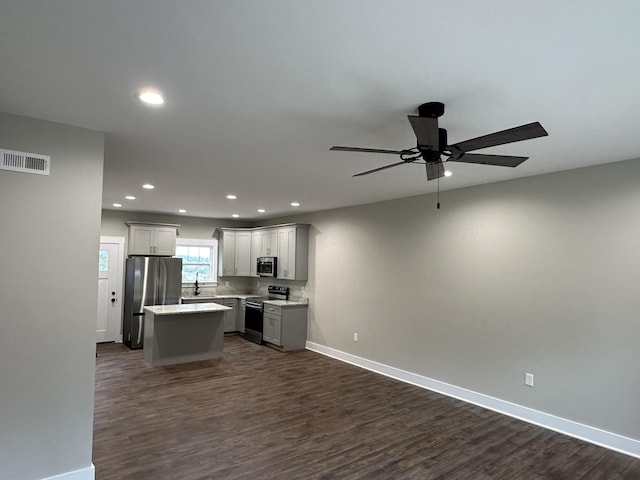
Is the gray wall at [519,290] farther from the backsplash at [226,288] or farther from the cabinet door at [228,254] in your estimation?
the backsplash at [226,288]

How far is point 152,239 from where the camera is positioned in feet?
25.5

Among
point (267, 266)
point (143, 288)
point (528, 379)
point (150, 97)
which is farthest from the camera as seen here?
point (267, 266)

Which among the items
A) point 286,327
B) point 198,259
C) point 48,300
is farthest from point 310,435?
point 198,259

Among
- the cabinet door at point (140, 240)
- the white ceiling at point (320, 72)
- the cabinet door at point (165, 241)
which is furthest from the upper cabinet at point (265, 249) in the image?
the white ceiling at point (320, 72)

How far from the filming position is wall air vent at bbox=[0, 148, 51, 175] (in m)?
2.59

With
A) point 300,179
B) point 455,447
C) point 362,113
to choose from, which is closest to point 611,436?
point 455,447

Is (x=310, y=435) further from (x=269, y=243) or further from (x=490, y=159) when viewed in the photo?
(x=269, y=243)

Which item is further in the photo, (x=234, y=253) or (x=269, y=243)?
(x=234, y=253)

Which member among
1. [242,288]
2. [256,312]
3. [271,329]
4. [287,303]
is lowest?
[271,329]

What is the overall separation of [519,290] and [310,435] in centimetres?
280

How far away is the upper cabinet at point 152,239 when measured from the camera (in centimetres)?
757

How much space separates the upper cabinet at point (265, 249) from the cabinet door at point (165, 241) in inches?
45.5

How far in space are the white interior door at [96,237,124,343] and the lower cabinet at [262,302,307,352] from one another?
3.05 m

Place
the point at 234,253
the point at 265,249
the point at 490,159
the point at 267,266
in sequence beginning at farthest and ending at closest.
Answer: the point at 234,253 < the point at 265,249 < the point at 267,266 < the point at 490,159
